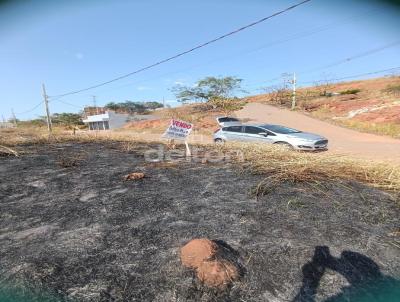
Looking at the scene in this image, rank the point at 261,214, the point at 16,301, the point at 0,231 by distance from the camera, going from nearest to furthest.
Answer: the point at 16,301, the point at 0,231, the point at 261,214

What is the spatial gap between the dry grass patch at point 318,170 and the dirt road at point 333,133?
5.87m

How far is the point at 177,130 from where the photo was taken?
301 inches

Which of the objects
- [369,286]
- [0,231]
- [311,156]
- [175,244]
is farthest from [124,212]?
[311,156]

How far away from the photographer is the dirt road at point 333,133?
45.5 feet

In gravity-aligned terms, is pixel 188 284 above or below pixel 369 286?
above

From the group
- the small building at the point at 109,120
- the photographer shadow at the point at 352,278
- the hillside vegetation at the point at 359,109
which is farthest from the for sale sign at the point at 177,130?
the small building at the point at 109,120

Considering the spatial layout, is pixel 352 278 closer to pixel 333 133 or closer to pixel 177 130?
pixel 177 130

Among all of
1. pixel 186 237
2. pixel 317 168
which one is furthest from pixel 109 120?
pixel 186 237

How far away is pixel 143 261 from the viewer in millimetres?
2748

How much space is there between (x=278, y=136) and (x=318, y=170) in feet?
21.2

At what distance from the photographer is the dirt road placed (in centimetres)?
1388

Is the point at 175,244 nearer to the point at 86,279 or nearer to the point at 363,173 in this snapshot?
the point at 86,279

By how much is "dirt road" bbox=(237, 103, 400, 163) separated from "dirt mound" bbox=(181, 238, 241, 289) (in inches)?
405

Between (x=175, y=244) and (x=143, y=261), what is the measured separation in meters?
0.38
